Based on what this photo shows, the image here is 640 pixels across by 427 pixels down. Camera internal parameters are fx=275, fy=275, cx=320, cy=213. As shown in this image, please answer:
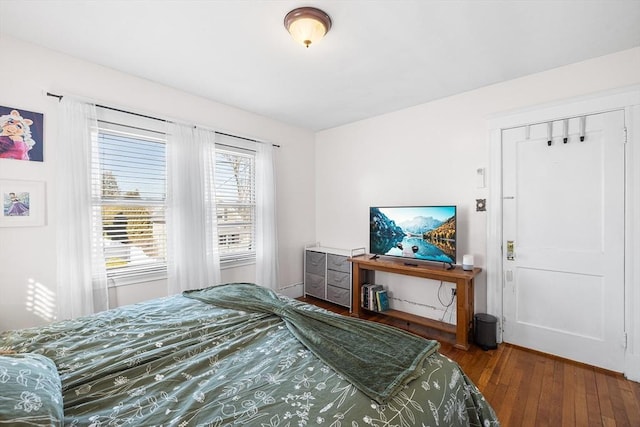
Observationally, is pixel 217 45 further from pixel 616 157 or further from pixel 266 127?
pixel 616 157

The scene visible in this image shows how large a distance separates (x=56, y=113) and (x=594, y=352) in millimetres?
5014

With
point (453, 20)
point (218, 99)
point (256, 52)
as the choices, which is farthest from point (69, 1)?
point (453, 20)

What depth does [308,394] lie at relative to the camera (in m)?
1.06

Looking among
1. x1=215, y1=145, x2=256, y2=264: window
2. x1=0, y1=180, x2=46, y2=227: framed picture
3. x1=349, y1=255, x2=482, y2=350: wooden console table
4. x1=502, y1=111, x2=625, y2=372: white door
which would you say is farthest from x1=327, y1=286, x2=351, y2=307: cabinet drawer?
x1=0, y1=180, x2=46, y2=227: framed picture

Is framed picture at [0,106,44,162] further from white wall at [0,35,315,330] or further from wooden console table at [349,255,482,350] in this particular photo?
wooden console table at [349,255,482,350]

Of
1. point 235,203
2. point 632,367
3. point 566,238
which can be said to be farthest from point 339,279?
point 632,367

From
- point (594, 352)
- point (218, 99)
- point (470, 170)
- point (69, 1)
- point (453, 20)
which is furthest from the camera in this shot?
point (218, 99)

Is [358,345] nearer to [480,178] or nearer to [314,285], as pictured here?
[480,178]

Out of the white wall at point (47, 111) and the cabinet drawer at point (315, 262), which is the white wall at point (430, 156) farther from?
the white wall at point (47, 111)

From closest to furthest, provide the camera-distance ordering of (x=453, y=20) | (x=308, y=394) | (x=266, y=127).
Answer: (x=308, y=394) < (x=453, y=20) < (x=266, y=127)

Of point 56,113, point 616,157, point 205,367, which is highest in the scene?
point 56,113

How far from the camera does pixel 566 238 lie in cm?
251

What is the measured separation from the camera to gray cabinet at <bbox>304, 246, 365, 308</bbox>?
3.68 meters

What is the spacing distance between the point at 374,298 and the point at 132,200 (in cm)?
291
